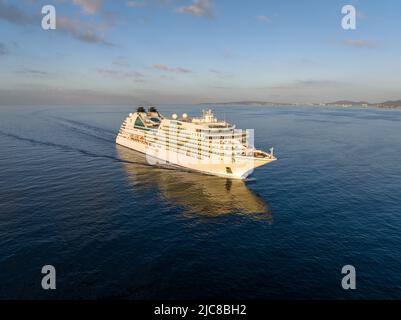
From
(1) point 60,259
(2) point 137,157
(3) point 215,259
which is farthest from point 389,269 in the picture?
(2) point 137,157

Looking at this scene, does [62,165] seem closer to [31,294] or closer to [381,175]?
[31,294]

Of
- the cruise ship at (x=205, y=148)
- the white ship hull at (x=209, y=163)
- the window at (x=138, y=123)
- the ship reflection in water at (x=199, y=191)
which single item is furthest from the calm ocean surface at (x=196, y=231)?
the window at (x=138, y=123)

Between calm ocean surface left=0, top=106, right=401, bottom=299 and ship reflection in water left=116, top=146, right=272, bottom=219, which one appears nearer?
calm ocean surface left=0, top=106, right=401, bottom=299

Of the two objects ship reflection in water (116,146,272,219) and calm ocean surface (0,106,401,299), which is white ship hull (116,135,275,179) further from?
calm ocean surface (0,106,401,299)

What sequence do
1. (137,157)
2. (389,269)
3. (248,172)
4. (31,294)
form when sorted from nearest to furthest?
(31,294) < (389,269) < (248,172) < (137,157)

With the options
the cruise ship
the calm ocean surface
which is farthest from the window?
the calm ocean surface
